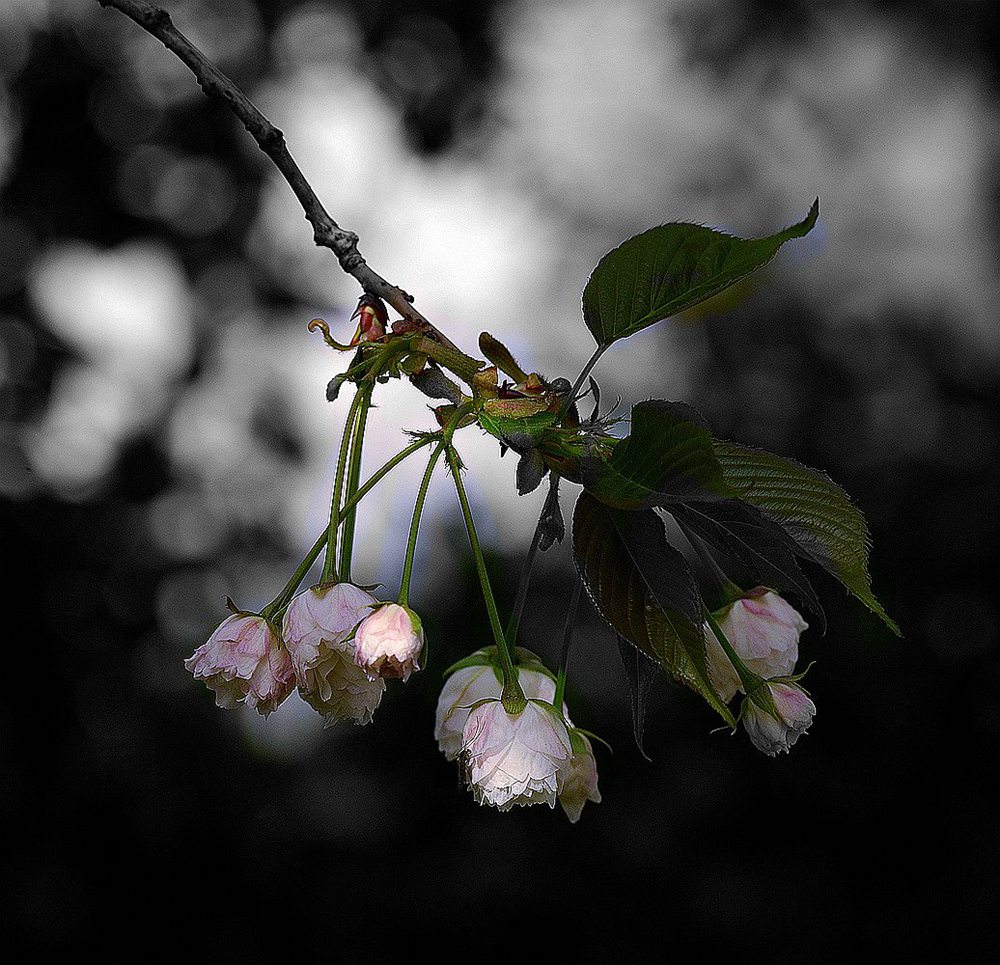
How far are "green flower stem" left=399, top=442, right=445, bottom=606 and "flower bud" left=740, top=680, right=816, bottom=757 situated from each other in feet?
0.75

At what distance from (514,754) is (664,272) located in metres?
0.30

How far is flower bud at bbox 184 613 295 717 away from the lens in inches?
26.4

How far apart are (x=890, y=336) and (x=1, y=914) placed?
352 cm

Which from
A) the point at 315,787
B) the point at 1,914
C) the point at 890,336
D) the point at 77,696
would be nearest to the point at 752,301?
the point at 890,336

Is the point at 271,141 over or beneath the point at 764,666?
over

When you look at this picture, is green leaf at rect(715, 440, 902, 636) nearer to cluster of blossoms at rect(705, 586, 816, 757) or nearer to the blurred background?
cluster of blossoms at rect(705, 586, 816, 757)

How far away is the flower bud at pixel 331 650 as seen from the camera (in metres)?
0.65

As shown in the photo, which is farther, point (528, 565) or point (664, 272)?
point (528, 565)

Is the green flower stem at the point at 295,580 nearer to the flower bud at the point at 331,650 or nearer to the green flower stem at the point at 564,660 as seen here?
the flower bud at the point at 331,650

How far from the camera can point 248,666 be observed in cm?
67

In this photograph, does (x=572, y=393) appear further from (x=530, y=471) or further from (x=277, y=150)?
(x=277, y=150)

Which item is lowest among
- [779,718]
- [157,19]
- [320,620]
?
[779,718]

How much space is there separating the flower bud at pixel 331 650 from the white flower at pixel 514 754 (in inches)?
2.7

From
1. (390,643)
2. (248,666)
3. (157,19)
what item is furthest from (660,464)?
(157,19)
